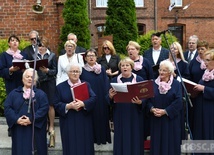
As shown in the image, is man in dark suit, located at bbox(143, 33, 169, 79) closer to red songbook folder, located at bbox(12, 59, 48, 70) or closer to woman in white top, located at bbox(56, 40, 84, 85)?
woman in white top, located at bbox(56, 40, 84, 85)

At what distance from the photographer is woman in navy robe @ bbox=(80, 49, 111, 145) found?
6.50 m

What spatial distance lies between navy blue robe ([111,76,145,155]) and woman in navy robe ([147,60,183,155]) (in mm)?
217

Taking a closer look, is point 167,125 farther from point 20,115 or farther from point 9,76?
point 9,76

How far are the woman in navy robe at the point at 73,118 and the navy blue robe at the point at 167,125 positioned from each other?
3.47ft

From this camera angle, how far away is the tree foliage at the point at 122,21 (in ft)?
50.9

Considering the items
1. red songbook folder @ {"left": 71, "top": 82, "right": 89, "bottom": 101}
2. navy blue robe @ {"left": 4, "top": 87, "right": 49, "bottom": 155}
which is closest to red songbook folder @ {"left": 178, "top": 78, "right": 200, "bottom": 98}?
red songbook folder @ {"left": 71, "top": 82, "right": 89, "bottom": 101}

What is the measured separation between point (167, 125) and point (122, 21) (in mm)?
10759

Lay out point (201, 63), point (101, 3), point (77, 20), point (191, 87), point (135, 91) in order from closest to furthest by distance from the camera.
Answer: point (135, 91), point (191, 87), point (201, 63), point (77, 20), point (101, 3)

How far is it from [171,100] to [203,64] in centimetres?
114

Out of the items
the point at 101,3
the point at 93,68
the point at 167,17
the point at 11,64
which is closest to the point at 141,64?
the point at 93,68

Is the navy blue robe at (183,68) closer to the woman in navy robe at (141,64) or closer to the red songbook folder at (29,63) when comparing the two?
the woman in navy robe at (141,64)

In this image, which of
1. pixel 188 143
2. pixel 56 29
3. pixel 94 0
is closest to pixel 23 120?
pixel 188 143

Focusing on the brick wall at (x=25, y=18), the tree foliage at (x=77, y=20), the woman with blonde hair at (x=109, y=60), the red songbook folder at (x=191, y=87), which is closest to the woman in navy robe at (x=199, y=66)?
the red songbook folder at (x=191, y=87)

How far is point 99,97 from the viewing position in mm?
6656
